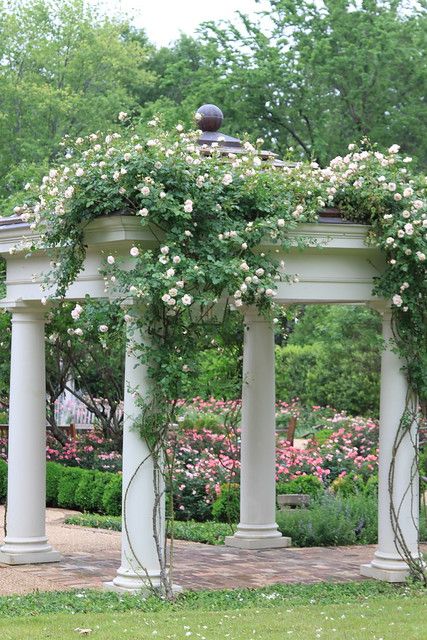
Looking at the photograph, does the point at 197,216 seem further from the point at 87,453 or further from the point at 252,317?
the point at 87,453

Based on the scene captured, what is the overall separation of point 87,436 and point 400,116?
15191 millimetres

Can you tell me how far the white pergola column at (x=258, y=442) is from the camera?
1267cm

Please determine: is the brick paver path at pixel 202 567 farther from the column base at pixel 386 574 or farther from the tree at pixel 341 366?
the tree at pixel 341 366

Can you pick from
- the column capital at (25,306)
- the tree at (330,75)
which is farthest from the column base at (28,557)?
the tree at (330,75)

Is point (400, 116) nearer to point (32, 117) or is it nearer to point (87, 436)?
point (32, 117)

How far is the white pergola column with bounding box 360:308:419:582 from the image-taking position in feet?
33.8

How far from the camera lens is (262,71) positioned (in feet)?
102

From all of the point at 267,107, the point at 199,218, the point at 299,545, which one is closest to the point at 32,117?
the point at 267,107

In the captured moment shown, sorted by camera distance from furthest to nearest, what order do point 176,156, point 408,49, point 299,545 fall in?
point 408,49
point 299,545
point 176,156

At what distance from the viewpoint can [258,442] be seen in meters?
12.7

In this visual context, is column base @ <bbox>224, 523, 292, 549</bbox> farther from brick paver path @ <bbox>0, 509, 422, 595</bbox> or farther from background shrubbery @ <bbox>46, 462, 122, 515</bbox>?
background shrubbery @ <bbox>46, 462, 122, 515</bbox>

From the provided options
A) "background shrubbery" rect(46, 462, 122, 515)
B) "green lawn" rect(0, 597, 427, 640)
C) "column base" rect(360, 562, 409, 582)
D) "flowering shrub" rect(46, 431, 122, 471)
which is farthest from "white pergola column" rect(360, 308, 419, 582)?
"flowering shrub" rect(46, 431, 122, 471)

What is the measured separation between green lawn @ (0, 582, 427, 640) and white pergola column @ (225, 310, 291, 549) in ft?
8.76

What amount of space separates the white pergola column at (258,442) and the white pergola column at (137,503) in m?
3.25
